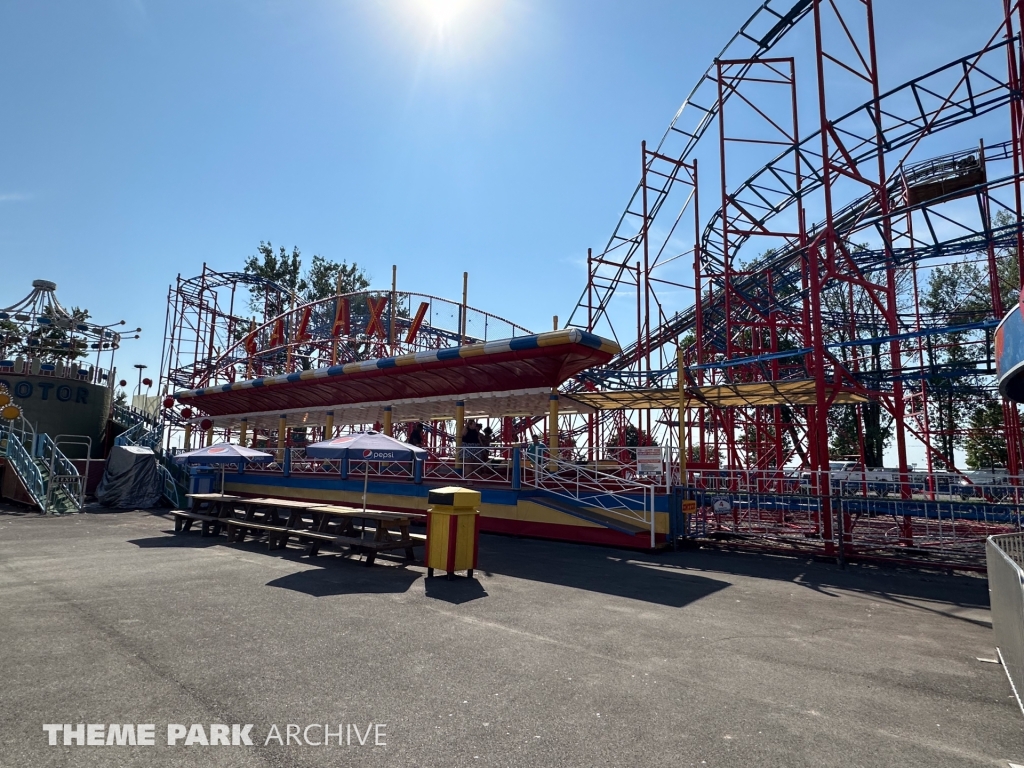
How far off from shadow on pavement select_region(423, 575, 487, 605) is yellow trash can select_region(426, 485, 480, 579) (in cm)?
17

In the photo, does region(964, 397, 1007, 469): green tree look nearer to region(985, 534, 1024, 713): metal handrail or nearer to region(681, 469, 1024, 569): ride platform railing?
region(681, 469, 1024, 569): ride platform railing

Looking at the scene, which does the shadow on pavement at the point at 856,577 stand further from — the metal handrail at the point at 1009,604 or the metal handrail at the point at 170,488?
the metal handrail at the point at 170,488

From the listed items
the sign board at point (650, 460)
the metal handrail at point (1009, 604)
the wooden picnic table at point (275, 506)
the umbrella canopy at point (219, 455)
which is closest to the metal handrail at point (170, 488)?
the umbrella canopy at point (219, 455)

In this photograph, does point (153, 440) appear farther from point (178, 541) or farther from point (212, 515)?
point (178, 541)

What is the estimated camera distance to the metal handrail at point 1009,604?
418 centimetres

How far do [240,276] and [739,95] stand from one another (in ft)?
94.9

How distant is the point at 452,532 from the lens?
910 centimetres

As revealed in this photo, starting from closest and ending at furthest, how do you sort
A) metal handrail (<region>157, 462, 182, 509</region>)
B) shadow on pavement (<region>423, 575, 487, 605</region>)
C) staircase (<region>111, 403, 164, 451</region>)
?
shadow on pavement (<region>423, 575, 487, 605</region>), metal handrail (<region>157, 462, 182, 509</region>), staircase (<region>111, 403, 164, 451</region>)

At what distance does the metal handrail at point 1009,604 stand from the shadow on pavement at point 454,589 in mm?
5367

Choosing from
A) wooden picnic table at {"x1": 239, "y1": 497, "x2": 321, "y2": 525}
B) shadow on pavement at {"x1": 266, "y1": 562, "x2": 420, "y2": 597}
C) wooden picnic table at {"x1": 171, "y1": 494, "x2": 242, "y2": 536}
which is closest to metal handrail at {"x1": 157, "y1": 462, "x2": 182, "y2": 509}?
wooden picnic table at {"x1": 171, "y1": 494, "x2": 242, "y2": 536}

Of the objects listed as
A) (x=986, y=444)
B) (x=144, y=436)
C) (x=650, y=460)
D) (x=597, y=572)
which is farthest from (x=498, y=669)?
(x=986, y=444)

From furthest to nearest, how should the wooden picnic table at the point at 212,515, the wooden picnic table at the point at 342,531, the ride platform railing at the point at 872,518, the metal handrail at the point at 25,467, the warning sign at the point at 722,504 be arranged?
the metal handrail at the point at 25,467
the wooden picnic table at the point at 212,515
the warning sign at the point at 722,504
the ride platform railing at the point at 872,518
the wooden picnic table at the point at 342,531

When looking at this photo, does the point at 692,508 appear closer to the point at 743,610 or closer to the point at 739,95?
the point at 743,610

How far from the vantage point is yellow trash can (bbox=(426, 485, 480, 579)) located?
909 centimetres
